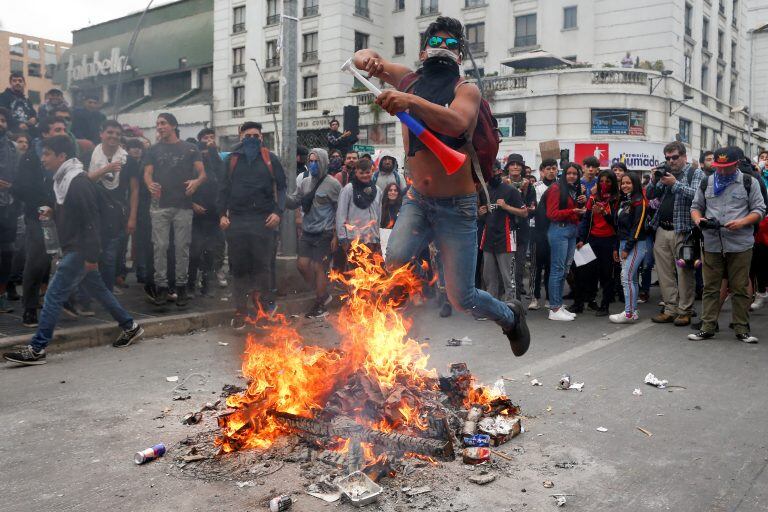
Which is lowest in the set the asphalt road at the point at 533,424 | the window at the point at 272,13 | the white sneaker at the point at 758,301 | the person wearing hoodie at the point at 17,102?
the asphalt road at the point at 533,424

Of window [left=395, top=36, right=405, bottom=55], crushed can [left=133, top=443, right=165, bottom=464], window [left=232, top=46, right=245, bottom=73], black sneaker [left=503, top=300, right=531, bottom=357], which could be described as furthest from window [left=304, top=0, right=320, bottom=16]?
crushed can [left=133, top=443, right=165, bottom=464]

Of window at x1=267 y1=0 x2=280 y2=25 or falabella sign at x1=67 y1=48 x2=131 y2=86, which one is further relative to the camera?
falabella sign at x1=67 y1=48 x2=131 y2=86

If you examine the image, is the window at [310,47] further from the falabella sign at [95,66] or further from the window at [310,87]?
the falabella sign at [95,66]

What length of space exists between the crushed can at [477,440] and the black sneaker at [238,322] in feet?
14.6

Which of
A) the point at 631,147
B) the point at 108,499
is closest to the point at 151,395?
the point at 108,499

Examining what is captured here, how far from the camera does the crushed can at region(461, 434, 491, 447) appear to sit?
3996mm

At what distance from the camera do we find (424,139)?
3.67 meters

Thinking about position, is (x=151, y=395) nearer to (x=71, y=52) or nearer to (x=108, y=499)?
(x=108, y=499)

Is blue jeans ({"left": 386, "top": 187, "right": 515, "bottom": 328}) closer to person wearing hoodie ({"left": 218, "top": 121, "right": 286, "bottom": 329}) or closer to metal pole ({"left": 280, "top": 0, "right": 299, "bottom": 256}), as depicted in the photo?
person wearing hoodie ({"left": 218, "top": 121, "right": 286, "bottom": 329})

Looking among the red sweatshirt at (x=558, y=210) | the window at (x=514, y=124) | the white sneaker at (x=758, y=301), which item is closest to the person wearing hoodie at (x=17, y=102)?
the red sweatshirt at (x=558, y=210)

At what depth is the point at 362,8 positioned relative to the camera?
132 ft

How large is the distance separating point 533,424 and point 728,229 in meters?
4.07

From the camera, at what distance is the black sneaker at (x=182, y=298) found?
28.2 ft

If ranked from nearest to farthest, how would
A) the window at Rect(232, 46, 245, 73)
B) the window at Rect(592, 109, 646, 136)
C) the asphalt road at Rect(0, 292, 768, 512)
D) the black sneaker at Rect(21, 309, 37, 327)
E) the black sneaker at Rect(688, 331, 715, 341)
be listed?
1. the asphalt road at Rect(0, 292, 768, 512)
2. the black sneaker at Rect(21, 309, 37, 327)
3. the black sneaker at Rect(688, 331, 715, 341)
4. the window at Rect(592, 109, 646, 136)
5. the window at Rect(232, 46, 245, 73)
